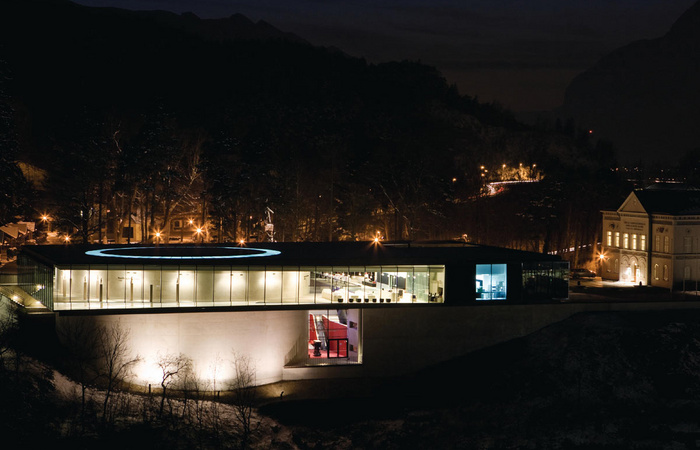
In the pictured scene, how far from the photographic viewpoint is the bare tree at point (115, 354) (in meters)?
41.2

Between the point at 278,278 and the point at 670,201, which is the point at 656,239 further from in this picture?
the point at 278,278

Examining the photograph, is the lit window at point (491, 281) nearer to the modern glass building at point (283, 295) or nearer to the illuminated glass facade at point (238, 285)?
the modern glass building at point (283, 295)

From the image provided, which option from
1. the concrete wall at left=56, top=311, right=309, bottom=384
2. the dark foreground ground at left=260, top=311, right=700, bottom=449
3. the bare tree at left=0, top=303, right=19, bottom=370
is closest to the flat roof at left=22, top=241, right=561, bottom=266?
the concrete wall at left=56, top=311, right=309, bottom=384

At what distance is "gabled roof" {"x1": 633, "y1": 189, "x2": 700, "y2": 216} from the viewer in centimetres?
6305

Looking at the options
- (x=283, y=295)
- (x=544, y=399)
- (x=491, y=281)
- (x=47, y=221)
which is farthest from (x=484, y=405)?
(x=47, y=221)

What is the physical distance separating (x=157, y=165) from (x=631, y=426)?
54.1 m

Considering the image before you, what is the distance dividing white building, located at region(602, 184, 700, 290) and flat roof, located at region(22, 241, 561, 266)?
15821mm

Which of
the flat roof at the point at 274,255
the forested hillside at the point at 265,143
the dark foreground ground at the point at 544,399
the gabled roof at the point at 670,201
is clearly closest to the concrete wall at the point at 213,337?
the dark foreground ground at the point at 544,399

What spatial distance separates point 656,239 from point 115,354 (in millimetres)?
45616

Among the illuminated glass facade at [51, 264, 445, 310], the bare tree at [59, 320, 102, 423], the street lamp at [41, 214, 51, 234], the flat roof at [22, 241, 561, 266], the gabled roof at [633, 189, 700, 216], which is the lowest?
the bare tree at [59, 320, 102, 423]

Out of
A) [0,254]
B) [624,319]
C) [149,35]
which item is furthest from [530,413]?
[149,35]

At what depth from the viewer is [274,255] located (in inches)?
1986

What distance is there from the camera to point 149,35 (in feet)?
607

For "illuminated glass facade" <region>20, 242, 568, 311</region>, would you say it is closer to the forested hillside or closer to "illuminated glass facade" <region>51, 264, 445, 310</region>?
"illuminated glass facade" <region>51, 264, 445, 310</region>
